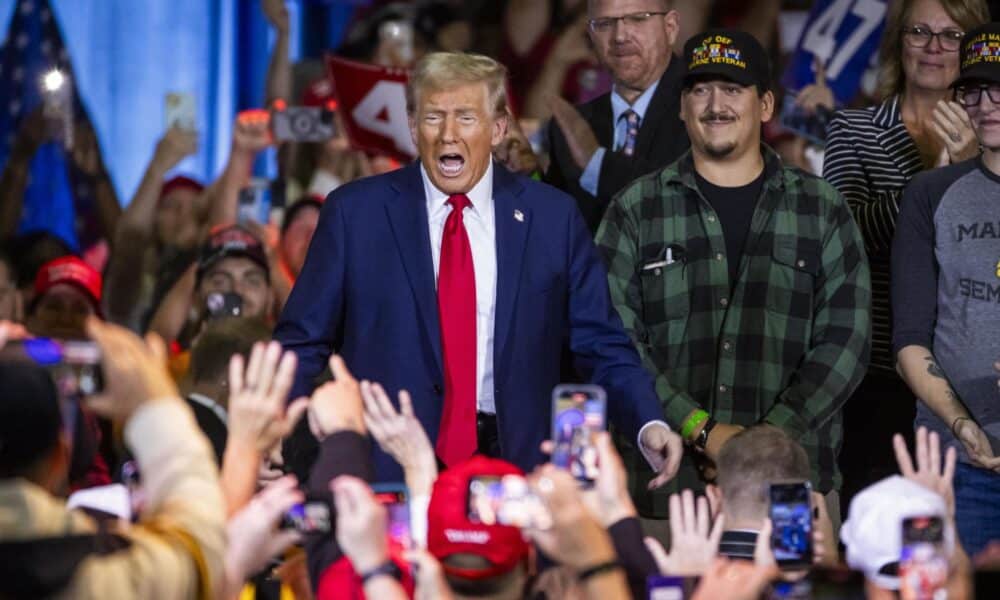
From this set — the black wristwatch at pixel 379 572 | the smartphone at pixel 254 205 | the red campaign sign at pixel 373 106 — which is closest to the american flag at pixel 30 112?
the smartphone at pixel 254 205

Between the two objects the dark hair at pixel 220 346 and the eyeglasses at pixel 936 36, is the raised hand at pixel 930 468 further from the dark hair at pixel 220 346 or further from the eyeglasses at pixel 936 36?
the dark hair at pixel 220 346


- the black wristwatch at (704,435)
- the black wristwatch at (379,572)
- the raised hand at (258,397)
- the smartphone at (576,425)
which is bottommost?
the black wristwatch at (704,435)

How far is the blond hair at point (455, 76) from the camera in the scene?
547cm

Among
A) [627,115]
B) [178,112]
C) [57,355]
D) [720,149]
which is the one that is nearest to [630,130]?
[627,115]

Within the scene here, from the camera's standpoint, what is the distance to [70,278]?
7656mm

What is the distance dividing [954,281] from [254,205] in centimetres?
375

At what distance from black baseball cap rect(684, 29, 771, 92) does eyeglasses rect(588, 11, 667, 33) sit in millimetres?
606

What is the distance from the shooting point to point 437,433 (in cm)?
531

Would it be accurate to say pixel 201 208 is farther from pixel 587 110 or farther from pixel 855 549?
pixel 855 549

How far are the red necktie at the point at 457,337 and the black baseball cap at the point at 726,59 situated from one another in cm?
90

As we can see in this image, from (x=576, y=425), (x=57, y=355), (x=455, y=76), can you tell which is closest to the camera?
(x=57, y=355)

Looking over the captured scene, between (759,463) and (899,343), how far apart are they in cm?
111

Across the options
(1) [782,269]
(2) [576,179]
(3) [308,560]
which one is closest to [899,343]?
(1) [782,269]

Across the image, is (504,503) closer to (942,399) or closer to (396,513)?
(396,513)
